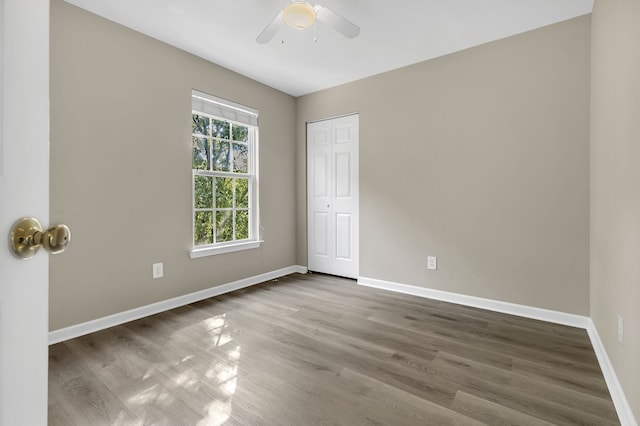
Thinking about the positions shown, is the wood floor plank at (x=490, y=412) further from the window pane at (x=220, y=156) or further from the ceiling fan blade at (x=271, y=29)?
the window pane at (x=220, y=156)

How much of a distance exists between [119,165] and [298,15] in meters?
1.89

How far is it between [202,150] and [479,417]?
10.5ft

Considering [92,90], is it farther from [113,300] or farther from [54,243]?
[54,243]

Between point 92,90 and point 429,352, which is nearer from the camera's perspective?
point 429,352

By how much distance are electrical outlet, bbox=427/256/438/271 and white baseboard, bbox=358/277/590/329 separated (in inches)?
9.3

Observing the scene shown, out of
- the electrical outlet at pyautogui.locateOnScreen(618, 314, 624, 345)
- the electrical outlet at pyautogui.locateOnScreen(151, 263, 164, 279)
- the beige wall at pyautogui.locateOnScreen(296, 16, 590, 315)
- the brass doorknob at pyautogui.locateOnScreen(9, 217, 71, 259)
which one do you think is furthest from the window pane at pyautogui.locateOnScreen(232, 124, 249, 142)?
the electrical outlet at pyautogui.locateOnScreen(618, 314, 624, 345)

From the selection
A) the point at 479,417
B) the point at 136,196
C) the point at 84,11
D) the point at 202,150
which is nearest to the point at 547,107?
the point at 479,417

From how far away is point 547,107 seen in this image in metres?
2.68

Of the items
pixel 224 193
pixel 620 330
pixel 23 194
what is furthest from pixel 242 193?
pixel 620 330

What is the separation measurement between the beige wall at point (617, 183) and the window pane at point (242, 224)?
3.32 meters

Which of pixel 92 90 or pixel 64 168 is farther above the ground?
pixel 92 90

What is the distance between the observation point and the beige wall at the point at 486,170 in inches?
102

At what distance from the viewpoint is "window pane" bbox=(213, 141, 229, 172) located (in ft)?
11.4

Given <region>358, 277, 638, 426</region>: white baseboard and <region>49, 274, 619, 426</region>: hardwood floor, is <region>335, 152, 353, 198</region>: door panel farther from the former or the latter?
<region>49, 274, 619, 426</region>: hardwood floor
